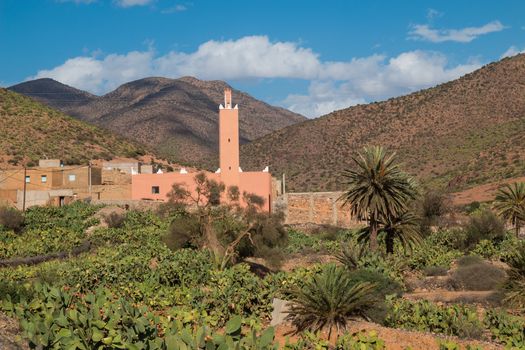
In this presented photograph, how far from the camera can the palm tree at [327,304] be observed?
1325 centimetres

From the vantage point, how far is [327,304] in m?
13.6

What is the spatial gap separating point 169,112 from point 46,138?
58.9 metres

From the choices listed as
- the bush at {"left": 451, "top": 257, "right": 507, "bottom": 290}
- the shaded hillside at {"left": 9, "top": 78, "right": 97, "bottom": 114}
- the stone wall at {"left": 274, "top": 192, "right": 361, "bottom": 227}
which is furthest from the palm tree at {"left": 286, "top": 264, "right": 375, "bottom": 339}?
the shaded hillside at {"left": 9, "top": 78, "right": 97, "bottom": 114}

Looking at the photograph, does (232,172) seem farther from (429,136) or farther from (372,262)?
(429,136)

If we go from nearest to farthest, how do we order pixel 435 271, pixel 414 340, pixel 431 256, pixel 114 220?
pixel 414 340 → pixel 435 271 → pixel 431 256 → pixel 114 220

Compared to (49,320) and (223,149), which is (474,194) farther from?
(49,320)

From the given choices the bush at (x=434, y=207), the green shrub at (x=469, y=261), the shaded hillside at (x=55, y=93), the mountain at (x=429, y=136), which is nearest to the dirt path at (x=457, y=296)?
the green shrub at (x=469, y=261)

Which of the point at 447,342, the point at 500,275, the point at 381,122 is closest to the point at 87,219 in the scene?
the point at 500,275

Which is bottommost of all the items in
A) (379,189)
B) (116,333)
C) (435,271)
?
(435,271)

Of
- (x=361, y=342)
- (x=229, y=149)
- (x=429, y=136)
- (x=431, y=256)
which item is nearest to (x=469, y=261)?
(x=431, y=256)

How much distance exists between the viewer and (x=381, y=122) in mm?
84062

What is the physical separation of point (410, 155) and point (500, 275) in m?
53.1

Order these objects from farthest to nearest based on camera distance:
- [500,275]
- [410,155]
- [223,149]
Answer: [410,155] < [223,149] < [500,275]

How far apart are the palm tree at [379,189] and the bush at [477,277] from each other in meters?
2.98
